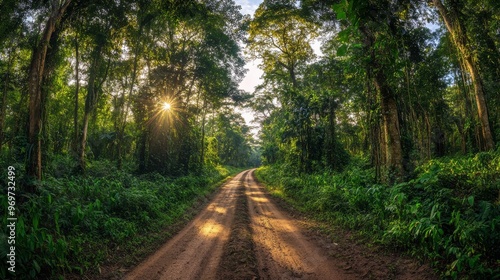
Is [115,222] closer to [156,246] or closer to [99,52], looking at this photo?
[156,246]

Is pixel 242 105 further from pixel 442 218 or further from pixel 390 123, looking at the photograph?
pixel 442 218

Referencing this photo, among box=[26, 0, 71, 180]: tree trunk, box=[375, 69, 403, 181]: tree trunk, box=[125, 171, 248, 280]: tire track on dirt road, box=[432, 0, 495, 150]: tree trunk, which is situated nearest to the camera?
box=[125, 171, 248, 280]: tire track on dirt road

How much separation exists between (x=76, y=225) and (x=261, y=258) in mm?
4741

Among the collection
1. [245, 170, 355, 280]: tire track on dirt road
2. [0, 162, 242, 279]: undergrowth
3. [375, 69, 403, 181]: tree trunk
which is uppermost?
[375, 69, 403, 181]: tree trunk

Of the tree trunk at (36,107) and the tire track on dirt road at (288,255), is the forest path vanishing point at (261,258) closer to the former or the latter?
the tire track on dirt road at (288,255)

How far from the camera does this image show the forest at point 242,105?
4.95 meters

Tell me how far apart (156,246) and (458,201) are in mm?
7350

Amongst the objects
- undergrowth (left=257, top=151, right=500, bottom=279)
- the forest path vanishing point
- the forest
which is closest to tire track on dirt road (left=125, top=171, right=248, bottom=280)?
the forest path vanishing point

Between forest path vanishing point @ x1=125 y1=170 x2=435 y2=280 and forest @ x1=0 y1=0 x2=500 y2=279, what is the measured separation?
0.70 m

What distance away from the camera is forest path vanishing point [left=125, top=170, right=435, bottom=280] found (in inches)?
191

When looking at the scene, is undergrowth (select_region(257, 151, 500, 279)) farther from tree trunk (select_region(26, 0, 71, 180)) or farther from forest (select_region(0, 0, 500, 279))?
tree trunk (select_region(26, 0, 71, 180))

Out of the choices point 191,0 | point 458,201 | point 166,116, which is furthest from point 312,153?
point 191,0

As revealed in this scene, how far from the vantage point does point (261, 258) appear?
5621mm

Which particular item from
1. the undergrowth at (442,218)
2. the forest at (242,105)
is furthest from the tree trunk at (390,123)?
the undergrowth at (442,218)
